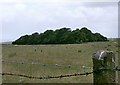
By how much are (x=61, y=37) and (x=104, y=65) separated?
34.8 meters

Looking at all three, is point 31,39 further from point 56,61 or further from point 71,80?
point 71,80

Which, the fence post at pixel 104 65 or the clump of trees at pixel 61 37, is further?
the clump of trees at pixel 61 37

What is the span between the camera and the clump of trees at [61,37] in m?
37.1

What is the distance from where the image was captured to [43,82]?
12.4m

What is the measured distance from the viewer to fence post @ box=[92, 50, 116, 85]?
4.57 meters

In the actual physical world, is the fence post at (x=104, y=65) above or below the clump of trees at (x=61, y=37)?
below

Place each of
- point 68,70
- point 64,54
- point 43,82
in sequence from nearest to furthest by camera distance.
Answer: point 43,82
point 68,70
point 64,54

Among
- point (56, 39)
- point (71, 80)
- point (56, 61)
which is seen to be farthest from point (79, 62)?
point (56, 39)

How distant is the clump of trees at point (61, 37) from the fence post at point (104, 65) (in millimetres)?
30692

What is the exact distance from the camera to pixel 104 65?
457 centimetres

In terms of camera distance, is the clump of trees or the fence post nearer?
the fence post

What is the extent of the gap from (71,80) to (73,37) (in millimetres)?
24533

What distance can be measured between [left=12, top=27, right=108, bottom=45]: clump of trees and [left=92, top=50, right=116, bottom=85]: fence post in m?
30.7

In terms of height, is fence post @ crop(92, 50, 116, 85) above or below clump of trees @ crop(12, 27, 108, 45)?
below
